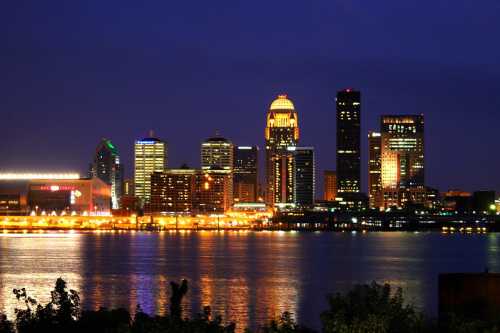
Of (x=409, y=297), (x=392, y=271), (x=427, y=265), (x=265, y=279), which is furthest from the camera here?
(x=427, y=265)

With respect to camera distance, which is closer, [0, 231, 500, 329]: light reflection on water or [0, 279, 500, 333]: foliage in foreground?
[0, 279, 500, 333]: foliage in foreground

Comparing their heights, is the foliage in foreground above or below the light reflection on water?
above

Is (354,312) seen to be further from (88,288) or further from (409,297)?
(88,288)

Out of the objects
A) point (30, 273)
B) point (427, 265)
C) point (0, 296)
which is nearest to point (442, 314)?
point (0, 296)

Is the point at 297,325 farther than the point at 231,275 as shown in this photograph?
No

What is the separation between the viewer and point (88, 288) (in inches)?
2817

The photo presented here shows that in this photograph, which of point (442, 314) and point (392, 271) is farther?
point (392, 271)

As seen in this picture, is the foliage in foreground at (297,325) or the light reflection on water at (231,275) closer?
the foliage in foreground at (297,325)

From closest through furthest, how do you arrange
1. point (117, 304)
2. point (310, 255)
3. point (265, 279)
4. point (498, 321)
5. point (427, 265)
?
point (498, 321)
point (117, 304)
point (265, 279)
point (427, 265)
point (310, 255)

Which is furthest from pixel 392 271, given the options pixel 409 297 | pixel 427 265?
pixel 409 297

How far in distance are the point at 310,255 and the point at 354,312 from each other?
101861 millimetres

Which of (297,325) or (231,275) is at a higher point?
(297,325)

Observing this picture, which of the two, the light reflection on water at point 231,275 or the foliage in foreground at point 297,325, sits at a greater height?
the foliage in foreground at point 297,325

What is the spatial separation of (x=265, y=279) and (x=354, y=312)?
5649cm
